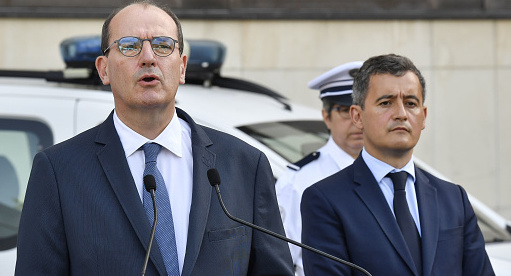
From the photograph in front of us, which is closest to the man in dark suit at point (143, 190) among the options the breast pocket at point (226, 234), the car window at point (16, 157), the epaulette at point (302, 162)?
the breast pocket at point (226, 234)

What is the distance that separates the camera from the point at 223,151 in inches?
114

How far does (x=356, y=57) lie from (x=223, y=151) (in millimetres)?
7314

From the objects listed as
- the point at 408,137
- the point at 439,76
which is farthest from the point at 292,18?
the point at 408,137

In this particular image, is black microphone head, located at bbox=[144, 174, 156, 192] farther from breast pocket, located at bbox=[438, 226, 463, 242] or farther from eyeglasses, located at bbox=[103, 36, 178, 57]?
breast pocket, located at bbox=[438, 226, 463, 242]

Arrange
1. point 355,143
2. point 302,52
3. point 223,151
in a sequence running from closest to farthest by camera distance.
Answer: point 223,151
point 355,143
point 302,52

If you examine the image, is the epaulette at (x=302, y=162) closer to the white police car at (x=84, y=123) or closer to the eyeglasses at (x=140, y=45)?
the white police car at (x=84, y=123)

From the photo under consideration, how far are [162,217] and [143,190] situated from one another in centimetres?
10

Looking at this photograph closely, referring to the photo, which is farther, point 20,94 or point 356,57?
point 356,57

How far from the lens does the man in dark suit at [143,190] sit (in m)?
2.63

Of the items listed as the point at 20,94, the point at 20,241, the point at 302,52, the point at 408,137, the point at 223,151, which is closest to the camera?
the point at 20,241

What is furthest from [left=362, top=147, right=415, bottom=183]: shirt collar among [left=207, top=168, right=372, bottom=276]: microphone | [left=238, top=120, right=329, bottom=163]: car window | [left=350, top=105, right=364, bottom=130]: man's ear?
[left=238, top=120, right=329, bottom=163]: car window

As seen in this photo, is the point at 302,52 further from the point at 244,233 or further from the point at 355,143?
the point at 244,233

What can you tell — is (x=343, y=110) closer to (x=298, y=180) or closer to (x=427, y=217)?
(x=298, y=180)

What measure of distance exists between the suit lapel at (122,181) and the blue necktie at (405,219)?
913 mm
